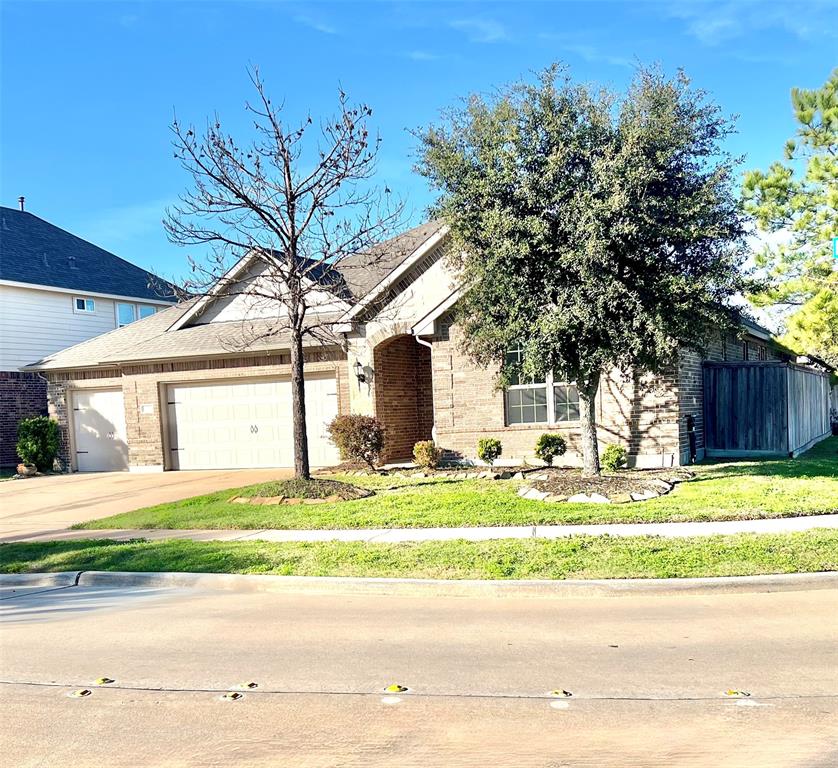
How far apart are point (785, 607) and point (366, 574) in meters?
4.03

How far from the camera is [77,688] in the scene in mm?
5148

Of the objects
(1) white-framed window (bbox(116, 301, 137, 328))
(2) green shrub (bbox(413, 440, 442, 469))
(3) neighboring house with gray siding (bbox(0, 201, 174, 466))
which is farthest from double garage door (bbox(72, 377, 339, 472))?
(1) white-framed window (bbox(116, 301, 137, 328))

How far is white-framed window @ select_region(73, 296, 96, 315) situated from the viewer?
1013 inches

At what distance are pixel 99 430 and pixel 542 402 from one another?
13.5 metres

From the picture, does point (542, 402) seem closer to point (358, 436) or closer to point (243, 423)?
point (358, 436)

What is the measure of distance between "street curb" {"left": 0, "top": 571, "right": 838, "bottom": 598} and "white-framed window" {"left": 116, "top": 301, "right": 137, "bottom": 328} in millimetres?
20554

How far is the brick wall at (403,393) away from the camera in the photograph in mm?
18047

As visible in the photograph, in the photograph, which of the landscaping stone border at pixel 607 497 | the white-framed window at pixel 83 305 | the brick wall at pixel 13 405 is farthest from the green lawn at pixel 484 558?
the white-framed window at pixel 83 305

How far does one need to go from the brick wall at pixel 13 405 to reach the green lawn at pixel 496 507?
1290cm

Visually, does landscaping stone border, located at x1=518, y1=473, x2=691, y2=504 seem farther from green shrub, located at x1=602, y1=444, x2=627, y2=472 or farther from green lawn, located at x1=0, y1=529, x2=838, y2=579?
green lawn, located at x1=0, y1=529, x2=838, y2=579

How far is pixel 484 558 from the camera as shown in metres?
8.21

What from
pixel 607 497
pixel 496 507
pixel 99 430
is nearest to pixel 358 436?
pixel 496 507

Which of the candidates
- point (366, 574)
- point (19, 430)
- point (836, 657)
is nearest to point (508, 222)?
point (366, 574)

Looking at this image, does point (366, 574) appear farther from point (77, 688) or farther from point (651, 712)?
point (651, 712)
